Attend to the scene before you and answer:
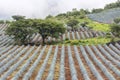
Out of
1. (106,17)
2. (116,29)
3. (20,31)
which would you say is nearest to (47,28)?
(20,31)

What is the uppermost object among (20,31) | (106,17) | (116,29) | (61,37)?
(20,31)

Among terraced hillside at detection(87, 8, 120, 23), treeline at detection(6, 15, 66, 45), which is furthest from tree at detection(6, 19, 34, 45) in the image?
terraced hillside at detection(87, 8, 120, 23)

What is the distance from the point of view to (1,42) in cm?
2250

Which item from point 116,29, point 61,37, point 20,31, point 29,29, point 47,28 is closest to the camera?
point 20,31

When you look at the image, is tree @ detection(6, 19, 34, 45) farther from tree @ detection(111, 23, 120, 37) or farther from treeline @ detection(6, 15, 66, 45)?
tree @ detection(111, 23, 120, 37)

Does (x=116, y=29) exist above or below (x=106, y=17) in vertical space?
below

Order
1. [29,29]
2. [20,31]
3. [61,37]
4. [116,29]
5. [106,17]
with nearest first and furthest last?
[20,31] < [29,29] < [116,29] < [61,37] < [106,17]

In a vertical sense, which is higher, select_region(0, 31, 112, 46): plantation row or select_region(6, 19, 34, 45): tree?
select_region(6, 19, 34, 45): tree

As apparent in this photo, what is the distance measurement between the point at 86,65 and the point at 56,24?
45.0 feet

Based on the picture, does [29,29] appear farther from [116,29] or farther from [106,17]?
[106,17]

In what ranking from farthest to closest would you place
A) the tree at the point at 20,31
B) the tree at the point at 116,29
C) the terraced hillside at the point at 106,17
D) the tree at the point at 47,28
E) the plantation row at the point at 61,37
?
the terraced hillside at the point at 106,17
the tree at the point at 116,29
the tree at the point at 47,28
the tree at the point at 20,31
the plantation row at the point at 61,37

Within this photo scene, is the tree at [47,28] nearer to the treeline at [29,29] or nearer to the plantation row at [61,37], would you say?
the treeline at [29,29]

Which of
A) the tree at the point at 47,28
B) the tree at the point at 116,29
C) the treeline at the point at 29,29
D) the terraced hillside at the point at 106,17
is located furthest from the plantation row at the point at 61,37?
the terraced hillside at the point at 106,17

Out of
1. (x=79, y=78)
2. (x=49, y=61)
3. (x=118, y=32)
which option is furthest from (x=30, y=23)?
(x=79, y=78)
